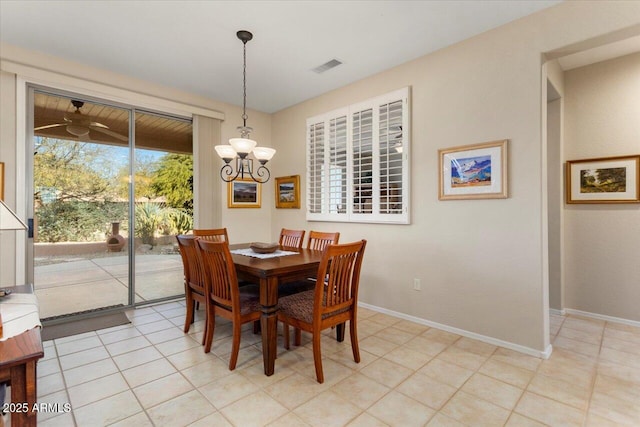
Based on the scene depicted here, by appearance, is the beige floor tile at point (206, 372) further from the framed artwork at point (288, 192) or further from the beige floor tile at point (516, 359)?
the framed artwork at point (288, 192)

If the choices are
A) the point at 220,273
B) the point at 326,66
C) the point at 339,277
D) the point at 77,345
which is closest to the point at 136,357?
the point at 77,345

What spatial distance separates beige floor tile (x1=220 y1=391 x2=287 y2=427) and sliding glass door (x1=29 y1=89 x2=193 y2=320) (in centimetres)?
260

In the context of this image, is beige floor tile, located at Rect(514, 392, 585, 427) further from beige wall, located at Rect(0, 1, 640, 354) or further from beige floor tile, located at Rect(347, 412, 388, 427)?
beige floor tile, located at Rect(347, 412, 388, 427)

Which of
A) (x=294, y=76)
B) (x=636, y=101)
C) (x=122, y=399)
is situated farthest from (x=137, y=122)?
(x=636, y=101)

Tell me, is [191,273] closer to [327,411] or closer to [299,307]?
[299,307]

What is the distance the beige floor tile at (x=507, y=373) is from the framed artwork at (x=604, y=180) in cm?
226

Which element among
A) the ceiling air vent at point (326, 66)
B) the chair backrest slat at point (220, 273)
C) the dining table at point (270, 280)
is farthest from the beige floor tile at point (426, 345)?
the ceiling air vent at point (326, 66)

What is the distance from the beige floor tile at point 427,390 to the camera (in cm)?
198

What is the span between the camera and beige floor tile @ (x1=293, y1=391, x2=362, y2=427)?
1.80 metres

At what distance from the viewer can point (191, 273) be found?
3.01 m

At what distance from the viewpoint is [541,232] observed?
2.53m

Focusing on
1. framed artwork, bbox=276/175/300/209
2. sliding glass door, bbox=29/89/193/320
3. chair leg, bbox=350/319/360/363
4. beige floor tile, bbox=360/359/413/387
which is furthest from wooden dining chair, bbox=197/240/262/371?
framed artwork, bbox=276/175/300/209

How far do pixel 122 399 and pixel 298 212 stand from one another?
122 inches

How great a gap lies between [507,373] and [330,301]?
4.59 feet
